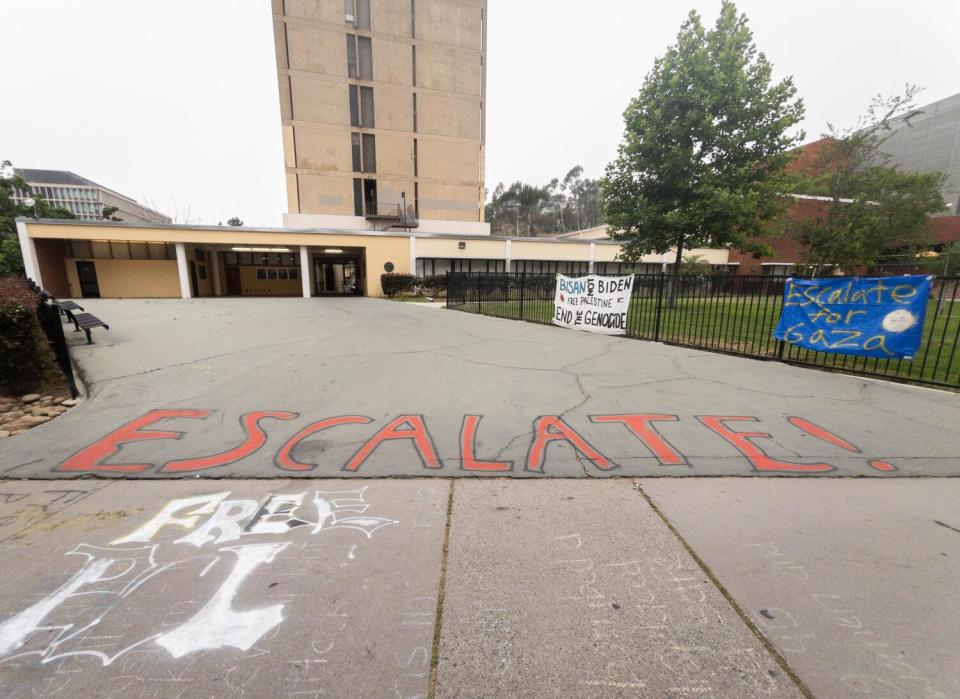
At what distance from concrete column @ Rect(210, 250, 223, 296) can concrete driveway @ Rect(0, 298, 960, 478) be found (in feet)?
73.7

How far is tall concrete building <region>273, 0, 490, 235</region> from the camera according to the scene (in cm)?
3122

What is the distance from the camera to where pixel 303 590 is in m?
1.92

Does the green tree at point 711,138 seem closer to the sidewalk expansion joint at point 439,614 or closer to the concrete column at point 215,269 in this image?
the sidewalk expansion joint at point 439,614

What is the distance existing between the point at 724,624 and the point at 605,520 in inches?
32.5

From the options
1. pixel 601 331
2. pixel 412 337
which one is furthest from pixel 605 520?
pixel 601 331

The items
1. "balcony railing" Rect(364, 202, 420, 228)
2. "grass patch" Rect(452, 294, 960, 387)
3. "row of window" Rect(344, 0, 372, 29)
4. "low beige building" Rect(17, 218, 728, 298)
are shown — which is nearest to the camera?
"grass patch" Rect(452, 294, 960, 387)

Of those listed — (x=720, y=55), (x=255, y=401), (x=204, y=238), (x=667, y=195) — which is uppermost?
(x=720, y=55)

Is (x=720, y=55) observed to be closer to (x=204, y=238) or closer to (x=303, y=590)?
(x=303, y=590)

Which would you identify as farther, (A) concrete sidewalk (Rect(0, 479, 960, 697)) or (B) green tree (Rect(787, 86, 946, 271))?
(B) green tree (Rect(787, 86, 946, 271))

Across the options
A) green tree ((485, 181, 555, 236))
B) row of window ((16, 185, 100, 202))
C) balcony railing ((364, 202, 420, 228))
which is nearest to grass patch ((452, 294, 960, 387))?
balcony railing ((364, 202, 420, 228))

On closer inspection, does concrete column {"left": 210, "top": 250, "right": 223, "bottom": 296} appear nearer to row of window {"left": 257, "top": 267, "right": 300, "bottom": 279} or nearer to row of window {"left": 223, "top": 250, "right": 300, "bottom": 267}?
row of window {"left": 223, "top": 250, "right": 300, "bottom": 267}

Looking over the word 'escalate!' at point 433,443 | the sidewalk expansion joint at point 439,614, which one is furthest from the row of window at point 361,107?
the sidewalk expansion joint at point 439,614

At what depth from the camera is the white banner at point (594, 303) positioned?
32.3ft

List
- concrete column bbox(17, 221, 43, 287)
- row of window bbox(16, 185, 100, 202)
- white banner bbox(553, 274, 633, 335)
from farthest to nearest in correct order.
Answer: row of window bbox(16, 185, 100, 202), concrete column bbox(17, 221, 43, 287), white banner bbox(553, 274, 633, 335)
